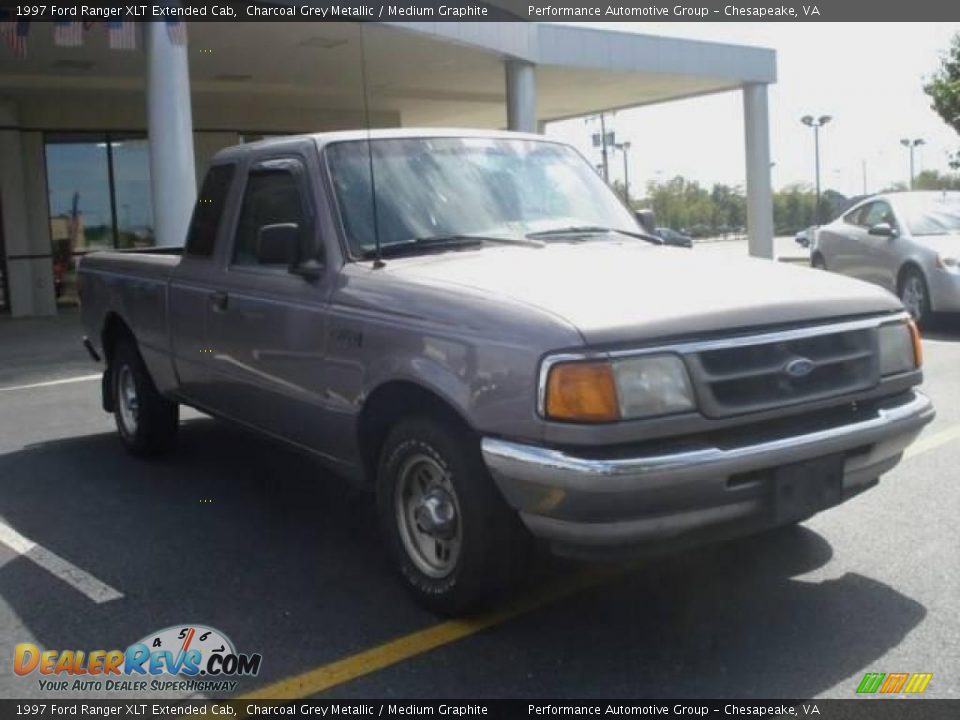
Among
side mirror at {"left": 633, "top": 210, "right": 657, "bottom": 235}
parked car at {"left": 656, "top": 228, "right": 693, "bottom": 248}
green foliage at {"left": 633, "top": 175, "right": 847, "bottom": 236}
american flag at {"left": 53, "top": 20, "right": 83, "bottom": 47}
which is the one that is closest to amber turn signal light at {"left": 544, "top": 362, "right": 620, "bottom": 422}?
parked car at {"left": 656, "top": 228, "right": 693, "bottom": 248}

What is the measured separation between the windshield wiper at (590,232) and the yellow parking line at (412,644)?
5.01ft

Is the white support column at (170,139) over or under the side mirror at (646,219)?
over

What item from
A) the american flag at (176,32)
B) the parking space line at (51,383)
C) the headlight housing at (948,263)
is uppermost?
the american flag at (176,32)

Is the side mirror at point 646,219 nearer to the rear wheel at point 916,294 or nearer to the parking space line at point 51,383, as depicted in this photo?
the rear wheel at point 916,294

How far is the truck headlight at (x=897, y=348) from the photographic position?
13.1ft

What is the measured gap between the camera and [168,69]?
40.9 ft

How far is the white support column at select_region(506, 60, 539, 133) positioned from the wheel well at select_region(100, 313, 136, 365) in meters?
12.1

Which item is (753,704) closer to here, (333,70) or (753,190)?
(333,70)

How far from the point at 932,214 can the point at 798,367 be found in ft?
30.6

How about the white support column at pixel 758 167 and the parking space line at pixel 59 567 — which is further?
the white support column at pixel 758 167

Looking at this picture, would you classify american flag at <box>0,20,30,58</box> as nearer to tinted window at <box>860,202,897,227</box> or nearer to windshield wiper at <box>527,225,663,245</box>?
windshield wiper at <box>527,225,663,245</box>

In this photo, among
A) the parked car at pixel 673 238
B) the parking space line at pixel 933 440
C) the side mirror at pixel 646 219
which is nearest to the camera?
the parked car at pixel 673 238

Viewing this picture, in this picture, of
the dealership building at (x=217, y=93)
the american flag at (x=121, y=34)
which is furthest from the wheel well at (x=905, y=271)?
the american flag at (x=121, y=34)

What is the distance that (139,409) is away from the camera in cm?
662
